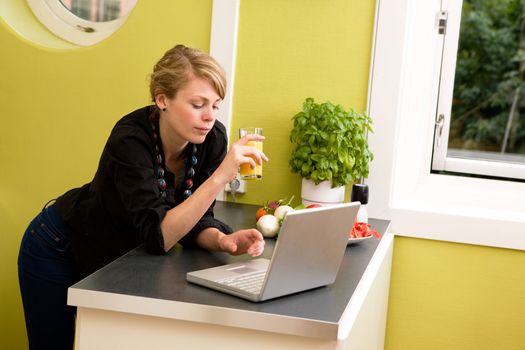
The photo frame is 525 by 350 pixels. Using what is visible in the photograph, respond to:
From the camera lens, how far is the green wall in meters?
2.66

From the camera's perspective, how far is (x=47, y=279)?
82.7 inches

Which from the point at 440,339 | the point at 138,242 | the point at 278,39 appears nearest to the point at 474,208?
the point at 440,339

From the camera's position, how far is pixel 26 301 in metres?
2.13

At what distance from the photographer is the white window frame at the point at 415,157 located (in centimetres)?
259

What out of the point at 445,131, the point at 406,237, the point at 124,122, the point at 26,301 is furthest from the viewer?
the point at 445,131

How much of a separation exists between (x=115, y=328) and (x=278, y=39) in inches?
55.1

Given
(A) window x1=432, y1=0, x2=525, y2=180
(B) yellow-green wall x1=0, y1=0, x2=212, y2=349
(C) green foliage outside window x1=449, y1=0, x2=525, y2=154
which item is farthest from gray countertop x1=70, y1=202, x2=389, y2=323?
(C) green foliage outside window x1=449, y1=0, x2=525, y2=154

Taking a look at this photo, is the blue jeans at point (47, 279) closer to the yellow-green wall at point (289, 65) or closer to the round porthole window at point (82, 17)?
the yellow-green wall at point (289, 65)

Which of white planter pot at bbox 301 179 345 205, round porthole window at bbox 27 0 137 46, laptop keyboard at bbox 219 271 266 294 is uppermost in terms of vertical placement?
round porthole window at bbox 27 0 137 46

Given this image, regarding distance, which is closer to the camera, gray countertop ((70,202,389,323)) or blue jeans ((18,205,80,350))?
gray countertop ((70,202,389,323))

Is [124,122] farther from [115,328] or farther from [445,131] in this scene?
[445,131]

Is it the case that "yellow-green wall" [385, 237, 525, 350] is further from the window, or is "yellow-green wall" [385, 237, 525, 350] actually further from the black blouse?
the window

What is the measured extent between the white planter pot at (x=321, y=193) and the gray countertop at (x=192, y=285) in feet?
1.59

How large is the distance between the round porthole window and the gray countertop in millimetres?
1287
